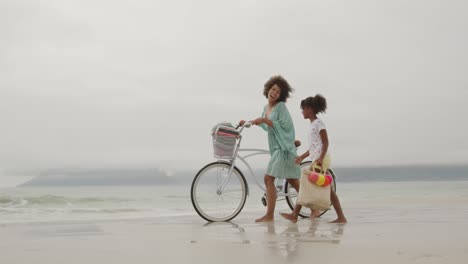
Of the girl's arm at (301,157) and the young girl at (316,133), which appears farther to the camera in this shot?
the girl's arm at (301,157)

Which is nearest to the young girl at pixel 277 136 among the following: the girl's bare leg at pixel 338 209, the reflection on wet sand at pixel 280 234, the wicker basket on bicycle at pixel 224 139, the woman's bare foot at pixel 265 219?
the woman's bare foot at pixel 265 219

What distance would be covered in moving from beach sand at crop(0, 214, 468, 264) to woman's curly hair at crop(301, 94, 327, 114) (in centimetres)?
146

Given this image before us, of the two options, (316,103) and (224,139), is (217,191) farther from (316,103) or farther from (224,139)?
(316,103)

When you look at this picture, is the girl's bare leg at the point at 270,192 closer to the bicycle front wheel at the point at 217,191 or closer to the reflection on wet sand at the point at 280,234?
the bicycle front wheel at the point at 217,191

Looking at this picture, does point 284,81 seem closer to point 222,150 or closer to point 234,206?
point 222,150

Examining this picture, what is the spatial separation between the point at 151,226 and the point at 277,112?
7.15ft

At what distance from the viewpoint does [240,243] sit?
4.26 m

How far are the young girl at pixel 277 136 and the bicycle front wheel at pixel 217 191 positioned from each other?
0.39 m

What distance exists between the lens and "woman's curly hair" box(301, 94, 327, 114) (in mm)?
6141

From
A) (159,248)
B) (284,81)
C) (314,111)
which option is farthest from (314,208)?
(159,248)

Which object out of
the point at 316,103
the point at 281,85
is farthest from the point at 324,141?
the point at 281,85

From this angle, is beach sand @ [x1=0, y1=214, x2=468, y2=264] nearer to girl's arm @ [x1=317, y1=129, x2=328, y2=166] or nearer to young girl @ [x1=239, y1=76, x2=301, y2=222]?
young girl @ [x1=239, y1=76, x2=301, y2=222]

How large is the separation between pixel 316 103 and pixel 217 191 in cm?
174

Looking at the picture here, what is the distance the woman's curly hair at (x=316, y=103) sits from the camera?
20.1 feet
